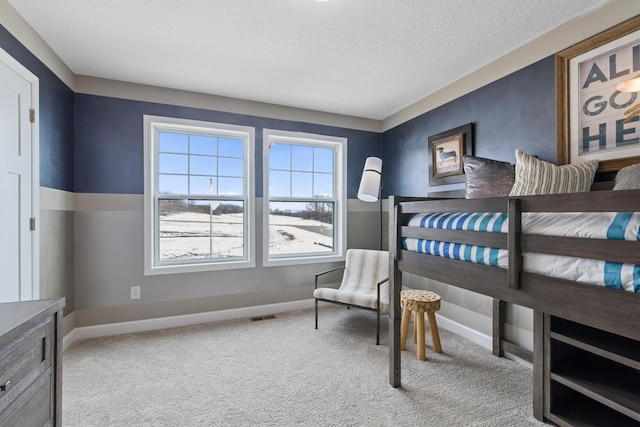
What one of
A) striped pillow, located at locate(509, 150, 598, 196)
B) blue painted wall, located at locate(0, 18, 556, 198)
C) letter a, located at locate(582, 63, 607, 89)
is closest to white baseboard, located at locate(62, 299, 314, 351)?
blue painted wall, located at locate(0, 18, 556, 198)

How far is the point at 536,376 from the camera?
1.71 metres

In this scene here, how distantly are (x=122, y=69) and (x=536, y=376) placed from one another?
3.96 metres

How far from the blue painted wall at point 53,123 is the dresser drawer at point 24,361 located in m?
1.67

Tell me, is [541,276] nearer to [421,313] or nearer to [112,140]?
[421,313]

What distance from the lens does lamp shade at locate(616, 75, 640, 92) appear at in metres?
1.65

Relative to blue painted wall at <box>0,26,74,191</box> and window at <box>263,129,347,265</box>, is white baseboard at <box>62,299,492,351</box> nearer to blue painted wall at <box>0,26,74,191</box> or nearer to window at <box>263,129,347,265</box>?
window at <box>263,129,347,265</box>

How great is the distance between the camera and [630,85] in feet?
5.50

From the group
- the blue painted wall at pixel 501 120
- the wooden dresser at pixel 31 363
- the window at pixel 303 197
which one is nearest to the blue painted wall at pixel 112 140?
the window at pixel 303 197

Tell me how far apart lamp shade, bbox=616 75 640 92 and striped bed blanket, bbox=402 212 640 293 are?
1251mm

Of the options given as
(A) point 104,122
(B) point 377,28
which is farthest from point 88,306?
(B) point 377,28

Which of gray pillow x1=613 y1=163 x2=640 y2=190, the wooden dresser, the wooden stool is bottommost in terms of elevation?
the wooden stool

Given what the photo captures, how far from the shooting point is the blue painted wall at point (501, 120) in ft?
6.93

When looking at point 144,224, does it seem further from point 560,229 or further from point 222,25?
point 560,229

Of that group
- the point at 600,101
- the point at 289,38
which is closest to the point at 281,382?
the point at 289,38
